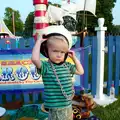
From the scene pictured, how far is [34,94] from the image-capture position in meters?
5.34

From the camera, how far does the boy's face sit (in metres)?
2.54

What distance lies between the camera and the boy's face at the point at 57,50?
2545 millimetres

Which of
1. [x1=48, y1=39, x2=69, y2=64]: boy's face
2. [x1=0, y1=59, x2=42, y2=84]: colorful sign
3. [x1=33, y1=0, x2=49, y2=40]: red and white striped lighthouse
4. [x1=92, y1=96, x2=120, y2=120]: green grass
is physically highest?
[x1=33, y1=0, x2=49, y2=40]: red and white striped lighthouse

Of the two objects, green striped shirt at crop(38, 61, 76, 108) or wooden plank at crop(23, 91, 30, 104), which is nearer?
green striped shirt at crop(38, 61, 76, 108)

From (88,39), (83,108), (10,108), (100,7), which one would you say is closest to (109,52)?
(88,39)

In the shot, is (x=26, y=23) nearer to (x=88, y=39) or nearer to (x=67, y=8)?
(x=67, y=8)

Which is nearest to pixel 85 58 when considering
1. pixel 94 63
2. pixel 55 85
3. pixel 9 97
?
pixel 94 63

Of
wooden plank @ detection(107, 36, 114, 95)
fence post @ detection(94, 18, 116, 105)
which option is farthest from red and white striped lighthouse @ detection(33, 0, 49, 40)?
wooden plank @ detection(107, 36, 114, 95)

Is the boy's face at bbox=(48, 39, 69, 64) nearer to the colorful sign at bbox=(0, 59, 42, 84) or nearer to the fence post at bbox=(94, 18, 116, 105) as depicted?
the colorful sign at bbox=(0, 59, 42, 84)

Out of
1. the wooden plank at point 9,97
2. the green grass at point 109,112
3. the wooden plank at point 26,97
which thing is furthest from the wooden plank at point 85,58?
the wooden plank at point 9,97

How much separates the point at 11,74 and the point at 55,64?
2.59 metres

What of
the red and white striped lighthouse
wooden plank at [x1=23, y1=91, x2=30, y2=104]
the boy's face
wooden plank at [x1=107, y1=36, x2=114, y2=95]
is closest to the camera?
the boy's face

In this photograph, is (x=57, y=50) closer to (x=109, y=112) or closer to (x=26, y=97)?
(x=109, y=112)

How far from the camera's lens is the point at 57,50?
2.55 m
